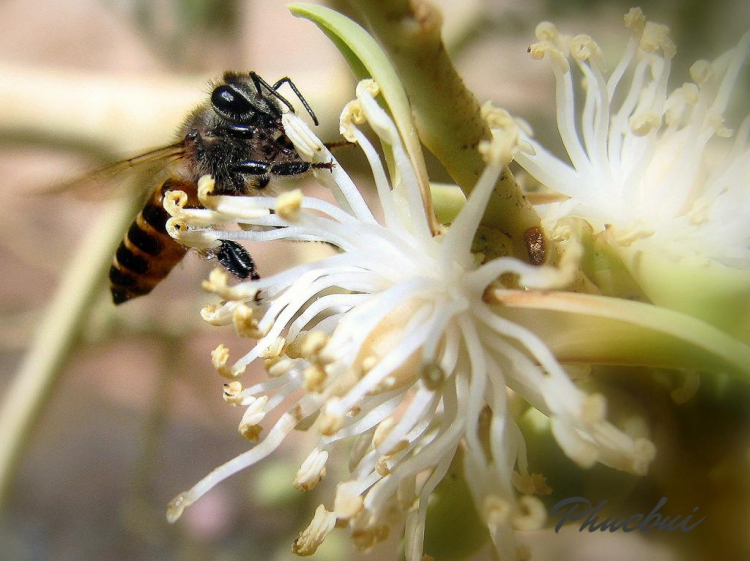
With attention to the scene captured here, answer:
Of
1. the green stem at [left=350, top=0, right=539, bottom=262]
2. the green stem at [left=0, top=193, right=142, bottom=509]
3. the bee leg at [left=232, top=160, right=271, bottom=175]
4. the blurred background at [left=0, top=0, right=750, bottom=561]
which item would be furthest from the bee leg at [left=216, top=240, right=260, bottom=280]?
the green stem at [left=0, top=193, right=142, bottom=509]

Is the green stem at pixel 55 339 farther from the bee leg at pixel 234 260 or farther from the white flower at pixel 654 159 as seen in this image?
the white flower at pixel 654 159

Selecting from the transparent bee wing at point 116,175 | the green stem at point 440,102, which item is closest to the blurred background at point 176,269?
the transparent bee wing at point 116,175

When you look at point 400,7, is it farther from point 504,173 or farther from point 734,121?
point 734,121

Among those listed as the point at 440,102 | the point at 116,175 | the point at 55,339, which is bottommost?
the point at 55,339

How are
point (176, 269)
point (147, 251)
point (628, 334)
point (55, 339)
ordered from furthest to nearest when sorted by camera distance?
point (176, 269) → point (55, 339) → point (147, 251) → point (628, 334)

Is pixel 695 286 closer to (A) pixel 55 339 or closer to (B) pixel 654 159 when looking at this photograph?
(B) pixel 654 159

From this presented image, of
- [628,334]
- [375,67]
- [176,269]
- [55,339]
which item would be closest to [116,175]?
[375,67]
